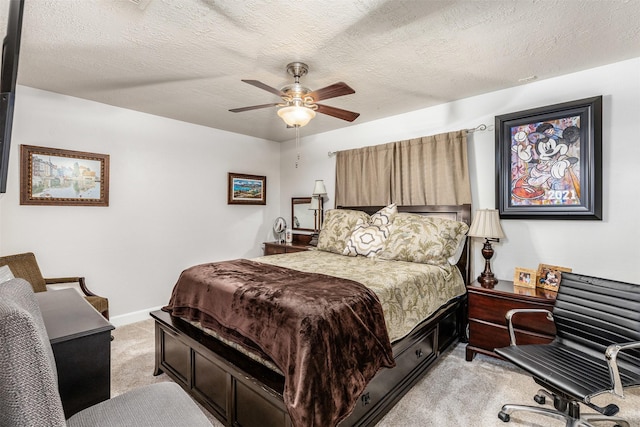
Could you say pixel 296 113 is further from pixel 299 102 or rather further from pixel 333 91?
pixel 333 91

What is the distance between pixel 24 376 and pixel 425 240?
2771 millimetres

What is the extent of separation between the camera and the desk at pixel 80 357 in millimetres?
1447

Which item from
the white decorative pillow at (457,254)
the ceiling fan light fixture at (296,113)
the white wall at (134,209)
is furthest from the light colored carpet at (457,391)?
the ceiling fan light fixture at (296,113)

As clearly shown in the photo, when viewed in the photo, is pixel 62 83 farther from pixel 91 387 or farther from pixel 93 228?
pixel 91 387

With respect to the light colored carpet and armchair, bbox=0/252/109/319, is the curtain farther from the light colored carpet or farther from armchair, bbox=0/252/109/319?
armchair, bbox=0/252/109/319

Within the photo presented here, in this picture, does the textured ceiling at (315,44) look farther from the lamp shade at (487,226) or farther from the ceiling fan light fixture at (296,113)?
the lamp shade at (487,226)

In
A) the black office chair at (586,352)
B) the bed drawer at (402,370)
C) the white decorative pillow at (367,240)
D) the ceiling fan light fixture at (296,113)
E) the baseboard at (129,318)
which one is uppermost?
the ceiling fan light fixture at (296,113)

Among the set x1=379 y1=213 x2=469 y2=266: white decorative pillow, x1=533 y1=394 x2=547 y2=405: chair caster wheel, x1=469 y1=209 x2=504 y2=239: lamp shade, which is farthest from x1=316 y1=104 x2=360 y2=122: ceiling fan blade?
x1=533 y1=394 x2=547 y2=405: chair caster wheel

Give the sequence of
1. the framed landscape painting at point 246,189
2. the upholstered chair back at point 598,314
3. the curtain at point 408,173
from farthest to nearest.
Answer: the framed landscape painting at point 246,189
the curtain at point 408,173
the upholstered chair back at point 598,314

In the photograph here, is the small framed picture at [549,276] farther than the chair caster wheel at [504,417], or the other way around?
the small framed picture at [549,276]

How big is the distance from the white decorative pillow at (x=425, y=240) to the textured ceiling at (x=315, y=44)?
1336mm

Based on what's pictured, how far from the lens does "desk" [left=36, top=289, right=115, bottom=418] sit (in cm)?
145

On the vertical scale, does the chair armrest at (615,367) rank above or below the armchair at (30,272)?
below

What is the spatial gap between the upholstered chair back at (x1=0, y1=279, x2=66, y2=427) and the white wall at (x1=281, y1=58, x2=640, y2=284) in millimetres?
3437
